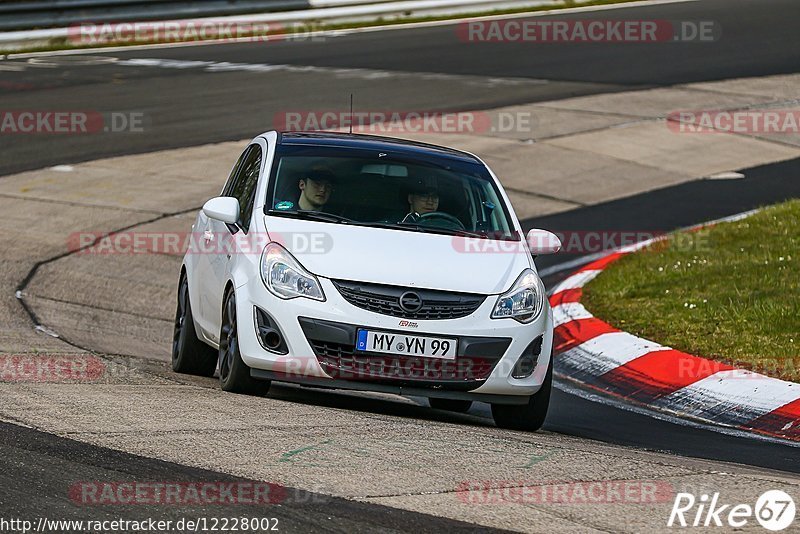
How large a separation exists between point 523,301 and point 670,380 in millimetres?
2056

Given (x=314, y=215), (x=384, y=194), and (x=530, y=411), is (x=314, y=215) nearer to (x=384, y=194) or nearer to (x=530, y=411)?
(x=384, y=194)

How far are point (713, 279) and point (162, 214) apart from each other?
6.23 meters

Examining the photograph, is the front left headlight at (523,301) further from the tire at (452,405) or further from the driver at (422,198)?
the tire at (452,405)

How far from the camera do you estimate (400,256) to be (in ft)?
26.6

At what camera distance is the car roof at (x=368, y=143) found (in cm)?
934

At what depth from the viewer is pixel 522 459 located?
261 inches

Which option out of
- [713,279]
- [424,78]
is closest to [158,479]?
[713,279]

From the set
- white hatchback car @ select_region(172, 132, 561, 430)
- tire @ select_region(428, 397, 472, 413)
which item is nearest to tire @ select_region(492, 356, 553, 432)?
white hatchback car @ select_region(172, 132, 561, 430)

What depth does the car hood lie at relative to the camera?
7.97 meters

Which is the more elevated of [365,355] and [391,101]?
[391,101]

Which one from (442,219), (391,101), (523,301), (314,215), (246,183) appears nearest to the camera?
(523,301)

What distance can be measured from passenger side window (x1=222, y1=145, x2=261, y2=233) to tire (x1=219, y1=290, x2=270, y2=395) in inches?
21.4

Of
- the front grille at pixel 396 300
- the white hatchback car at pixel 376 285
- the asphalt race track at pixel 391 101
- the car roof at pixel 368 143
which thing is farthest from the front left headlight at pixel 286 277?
the car roof at pixel 368 143

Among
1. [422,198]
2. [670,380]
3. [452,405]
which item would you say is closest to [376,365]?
[422,198]
